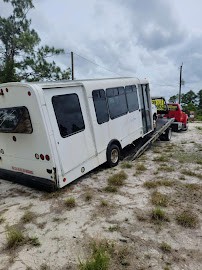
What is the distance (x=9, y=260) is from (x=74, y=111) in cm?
386

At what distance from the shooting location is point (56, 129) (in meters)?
6.11

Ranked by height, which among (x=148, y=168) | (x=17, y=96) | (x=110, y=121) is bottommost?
(x=148, y=168)

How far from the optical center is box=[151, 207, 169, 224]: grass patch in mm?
4953

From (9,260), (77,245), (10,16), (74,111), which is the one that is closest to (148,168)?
(74,111)

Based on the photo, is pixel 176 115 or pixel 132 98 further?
pixel 176 115

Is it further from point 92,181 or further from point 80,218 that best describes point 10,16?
point 80,218

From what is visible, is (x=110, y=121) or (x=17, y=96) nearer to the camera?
(x=17, y=96)

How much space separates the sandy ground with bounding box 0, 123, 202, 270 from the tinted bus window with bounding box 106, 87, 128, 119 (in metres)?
2.00

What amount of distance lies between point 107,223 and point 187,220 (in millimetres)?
1537

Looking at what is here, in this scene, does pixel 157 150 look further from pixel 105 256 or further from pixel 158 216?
pixel 105 256

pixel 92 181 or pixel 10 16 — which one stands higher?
pixel 10 16

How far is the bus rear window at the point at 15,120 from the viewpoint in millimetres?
6037

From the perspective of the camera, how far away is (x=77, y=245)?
4277 mm

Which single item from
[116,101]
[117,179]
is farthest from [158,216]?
[116,101]
